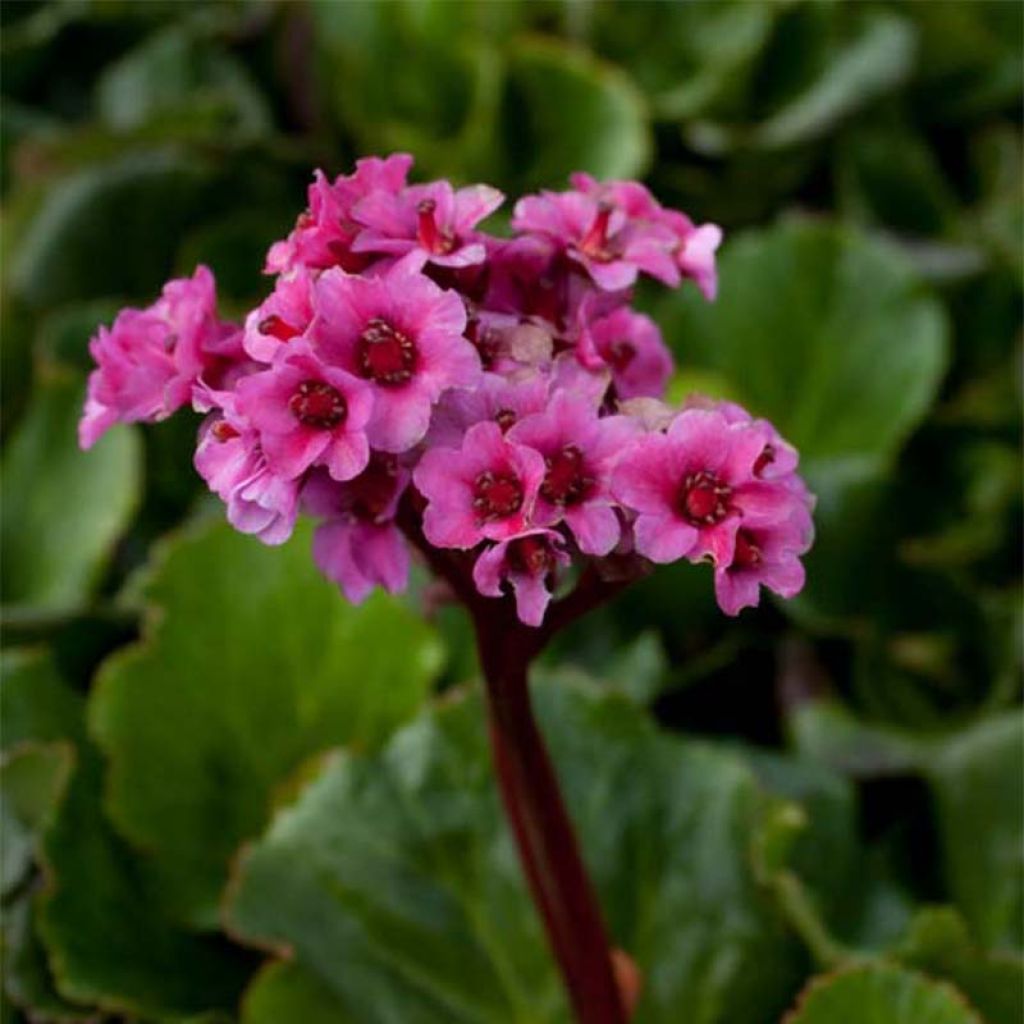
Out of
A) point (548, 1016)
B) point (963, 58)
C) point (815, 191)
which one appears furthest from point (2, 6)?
point (548, 1016)

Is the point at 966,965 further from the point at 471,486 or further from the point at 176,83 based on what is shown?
the point at 176,83

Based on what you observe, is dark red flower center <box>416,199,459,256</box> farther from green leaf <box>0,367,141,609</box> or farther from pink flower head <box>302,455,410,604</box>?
green leaf <box>0,367,141,609</box>

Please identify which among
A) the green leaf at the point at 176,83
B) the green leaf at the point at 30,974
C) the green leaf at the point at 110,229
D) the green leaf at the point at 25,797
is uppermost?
the green leaf at the point at 176,83

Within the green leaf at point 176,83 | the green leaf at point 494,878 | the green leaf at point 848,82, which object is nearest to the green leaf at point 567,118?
the green leaf at point 848,82

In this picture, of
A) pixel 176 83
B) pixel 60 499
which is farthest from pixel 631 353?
pixel 176 83

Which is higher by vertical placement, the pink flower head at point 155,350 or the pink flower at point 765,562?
the pink flower head at point 155,350

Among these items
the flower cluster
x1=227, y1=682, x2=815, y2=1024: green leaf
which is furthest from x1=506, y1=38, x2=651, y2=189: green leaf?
the flower cluster

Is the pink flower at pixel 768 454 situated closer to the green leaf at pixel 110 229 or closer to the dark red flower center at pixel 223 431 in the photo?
the dark red flower center at pixel 223 431
